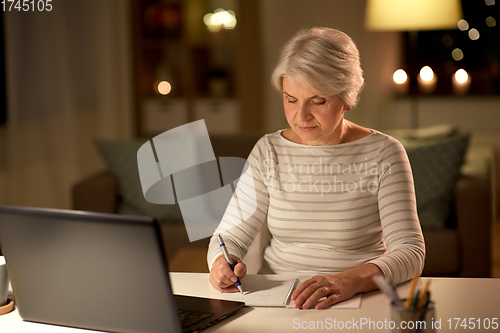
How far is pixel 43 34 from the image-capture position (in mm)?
3250

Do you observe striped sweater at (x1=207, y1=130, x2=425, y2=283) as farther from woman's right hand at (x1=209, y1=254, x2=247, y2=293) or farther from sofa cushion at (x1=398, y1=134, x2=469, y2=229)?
sofa cushion at (x1=398, y1=134, x2=469, y2=229)

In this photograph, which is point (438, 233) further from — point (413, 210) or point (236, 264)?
point (236, 264)

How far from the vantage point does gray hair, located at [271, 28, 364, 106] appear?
4.12 ft

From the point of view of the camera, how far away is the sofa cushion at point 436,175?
2.39 metres

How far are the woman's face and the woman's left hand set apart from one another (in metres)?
0.41

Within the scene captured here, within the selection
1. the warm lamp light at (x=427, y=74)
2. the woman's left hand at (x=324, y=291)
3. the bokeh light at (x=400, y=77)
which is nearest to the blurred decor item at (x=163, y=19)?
the bokeh light at (x=400, y=77)

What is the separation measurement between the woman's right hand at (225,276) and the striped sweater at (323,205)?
0.13 m

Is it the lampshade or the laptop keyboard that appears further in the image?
the lampshade

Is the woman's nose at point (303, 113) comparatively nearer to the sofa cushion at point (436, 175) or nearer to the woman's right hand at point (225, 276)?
the woman's right hand at point (225, 276)

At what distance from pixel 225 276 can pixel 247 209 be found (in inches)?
12.1

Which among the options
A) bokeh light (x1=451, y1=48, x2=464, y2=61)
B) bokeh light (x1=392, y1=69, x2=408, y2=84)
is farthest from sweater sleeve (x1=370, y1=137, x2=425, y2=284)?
bokeh light (x1=451, y1=48, x2=464, y2=61)

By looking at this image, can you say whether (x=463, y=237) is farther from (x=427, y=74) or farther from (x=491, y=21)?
(x=491, y=21)

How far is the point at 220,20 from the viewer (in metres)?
4.41

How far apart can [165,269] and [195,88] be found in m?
3.88
